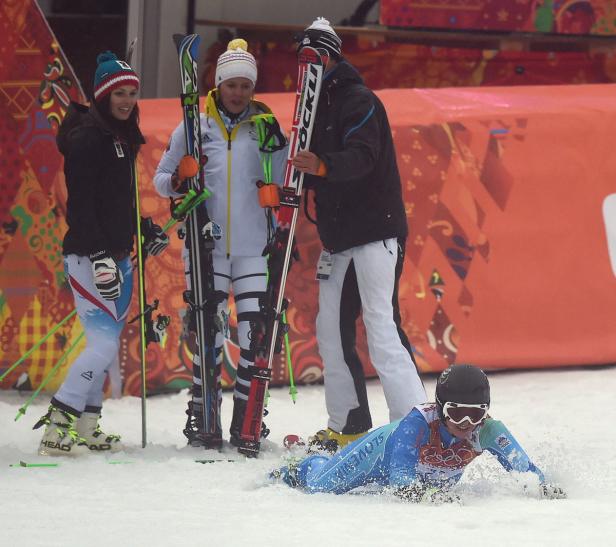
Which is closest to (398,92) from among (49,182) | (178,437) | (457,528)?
(49,182)

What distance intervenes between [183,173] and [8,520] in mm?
1708

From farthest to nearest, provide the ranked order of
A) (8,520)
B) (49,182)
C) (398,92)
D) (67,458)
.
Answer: (398,92) → (49,182) → (67,458) → (8,520)

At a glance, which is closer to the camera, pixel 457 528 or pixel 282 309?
pixel 457 528

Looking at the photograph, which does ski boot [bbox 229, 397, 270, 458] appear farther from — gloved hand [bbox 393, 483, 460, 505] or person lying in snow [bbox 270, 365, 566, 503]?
gloved hand [bbox 393, 483, 460, 505]

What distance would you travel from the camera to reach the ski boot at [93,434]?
525cm

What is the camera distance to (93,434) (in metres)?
5.28

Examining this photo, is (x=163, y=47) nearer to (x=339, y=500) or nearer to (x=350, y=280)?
(x=350, y=280)

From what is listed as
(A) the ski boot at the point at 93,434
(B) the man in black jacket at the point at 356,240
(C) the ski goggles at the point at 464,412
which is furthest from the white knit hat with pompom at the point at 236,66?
(C) the ski goggles at the point at 464,412

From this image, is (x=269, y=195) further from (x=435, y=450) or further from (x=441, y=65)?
(x=441, y=65)

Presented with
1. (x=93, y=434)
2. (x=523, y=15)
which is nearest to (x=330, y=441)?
(x=93, y=434)

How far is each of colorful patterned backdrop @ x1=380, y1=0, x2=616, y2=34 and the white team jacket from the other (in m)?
4.72

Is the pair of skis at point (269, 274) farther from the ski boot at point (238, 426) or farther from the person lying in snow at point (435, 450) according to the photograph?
the person lying in snow at point (435, 450)

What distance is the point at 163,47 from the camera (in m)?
8.88

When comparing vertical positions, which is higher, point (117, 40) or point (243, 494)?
point (117, 40)
